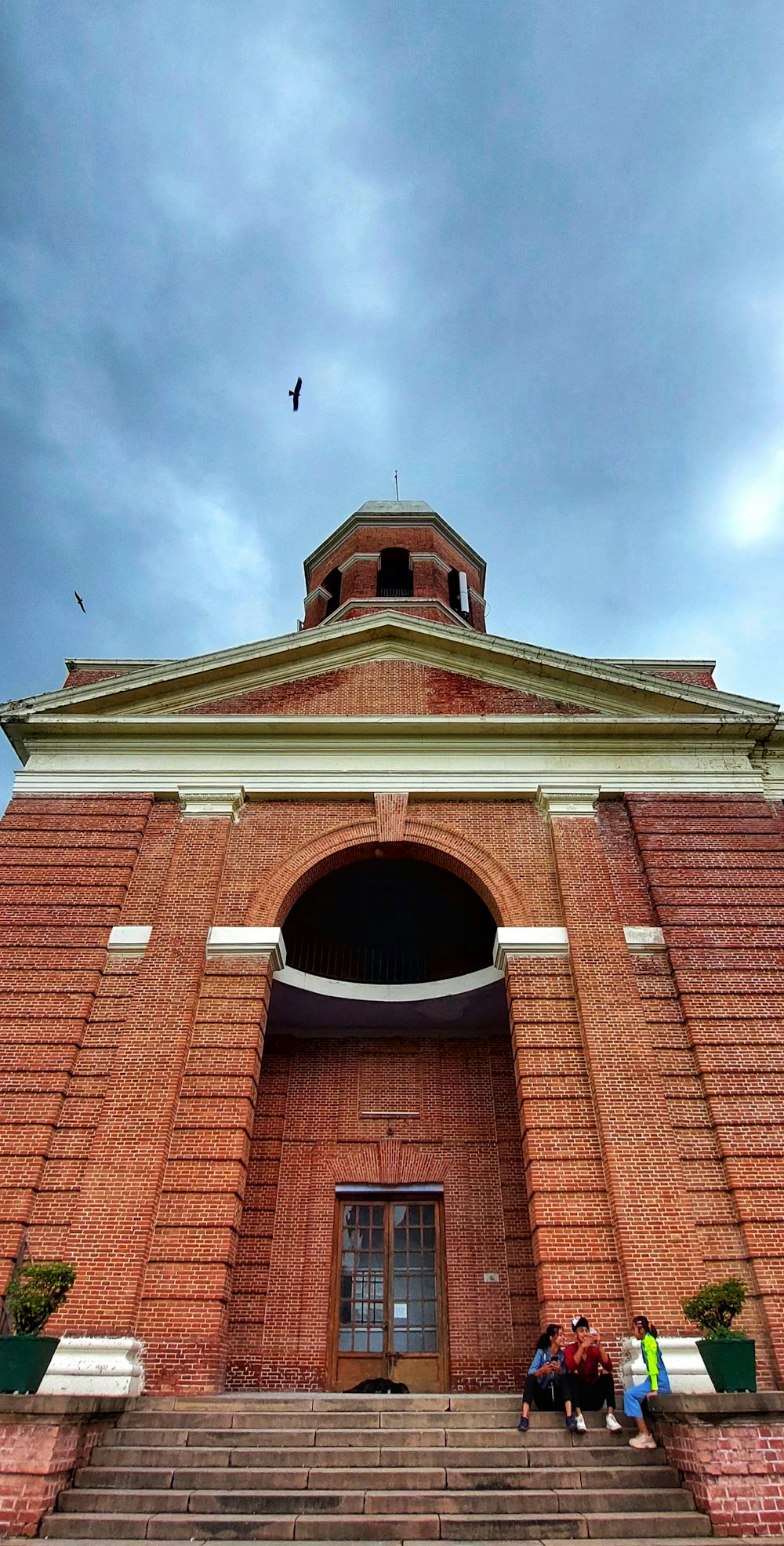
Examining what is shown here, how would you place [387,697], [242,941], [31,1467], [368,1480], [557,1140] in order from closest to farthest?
[31,1467]
[368,1480]
[557,1140]
[242,941]
[387,697]

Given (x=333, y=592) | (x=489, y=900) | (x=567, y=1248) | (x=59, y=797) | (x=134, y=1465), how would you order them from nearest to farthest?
(x=134, y=1465) < (x=567, y=1248) < (x=489, y=900) < (x=59, y=797) < (x=333, y=592)

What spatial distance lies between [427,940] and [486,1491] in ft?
32.6

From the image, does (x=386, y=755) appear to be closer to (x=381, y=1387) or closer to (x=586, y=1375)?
(x=586, y=1375)

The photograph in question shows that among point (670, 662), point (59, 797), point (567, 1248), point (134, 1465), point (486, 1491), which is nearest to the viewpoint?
point (486, 1491)

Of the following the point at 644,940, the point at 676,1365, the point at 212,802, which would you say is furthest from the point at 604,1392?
the point at 212,802

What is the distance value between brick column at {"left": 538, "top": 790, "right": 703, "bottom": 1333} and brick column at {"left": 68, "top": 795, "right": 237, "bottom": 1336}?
5134mm

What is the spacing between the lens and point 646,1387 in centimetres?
814

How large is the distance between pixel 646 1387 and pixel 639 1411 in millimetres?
261

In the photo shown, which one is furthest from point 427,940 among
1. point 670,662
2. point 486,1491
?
point 486,1491

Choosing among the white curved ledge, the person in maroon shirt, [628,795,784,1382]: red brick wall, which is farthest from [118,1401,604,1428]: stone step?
the white curved ledge

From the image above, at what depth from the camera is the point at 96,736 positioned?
14352mm

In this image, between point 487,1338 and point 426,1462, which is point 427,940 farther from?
point 426,1462

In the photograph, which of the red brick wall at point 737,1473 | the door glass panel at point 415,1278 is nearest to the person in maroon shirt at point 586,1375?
the red brick wall at point 737,1473

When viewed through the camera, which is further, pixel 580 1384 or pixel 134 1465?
pixel 580 1384
